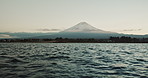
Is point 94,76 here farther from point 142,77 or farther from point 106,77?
point 142,77

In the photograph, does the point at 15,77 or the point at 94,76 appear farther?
the point at 94,76

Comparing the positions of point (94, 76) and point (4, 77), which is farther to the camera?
point (94, 76)

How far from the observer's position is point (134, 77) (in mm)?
15367

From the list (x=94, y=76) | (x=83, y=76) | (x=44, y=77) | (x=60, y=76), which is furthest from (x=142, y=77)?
(x=44, y=77)

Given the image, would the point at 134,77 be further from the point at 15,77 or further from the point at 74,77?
the point at 15,77

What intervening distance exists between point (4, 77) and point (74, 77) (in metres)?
5.97

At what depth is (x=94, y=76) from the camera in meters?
15.5

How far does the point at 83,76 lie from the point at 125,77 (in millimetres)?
3757

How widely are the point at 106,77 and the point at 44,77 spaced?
547 cm

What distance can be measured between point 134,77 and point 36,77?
8752 millimetres

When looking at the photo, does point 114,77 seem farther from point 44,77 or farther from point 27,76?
point 27,76

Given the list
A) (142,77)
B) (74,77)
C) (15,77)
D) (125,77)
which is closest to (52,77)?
(74,77)

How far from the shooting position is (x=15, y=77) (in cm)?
1453

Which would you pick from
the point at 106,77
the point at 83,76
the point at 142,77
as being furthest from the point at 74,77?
the point at 142,77
